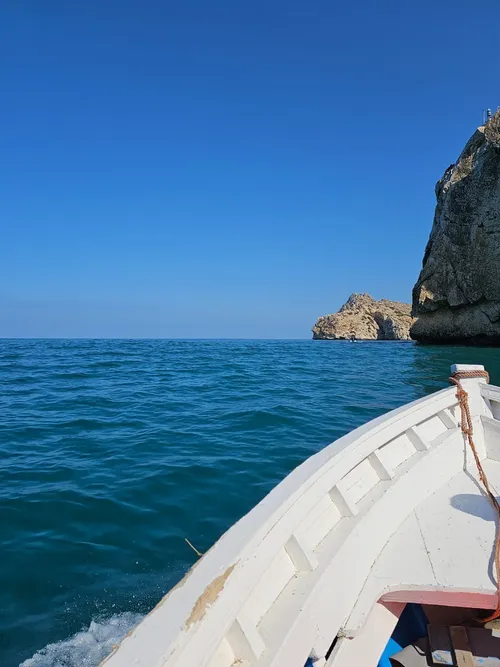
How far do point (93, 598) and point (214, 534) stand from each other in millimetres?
1165

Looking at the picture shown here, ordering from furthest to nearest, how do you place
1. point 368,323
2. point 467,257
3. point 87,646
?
1. point 368,323
2. point 467,257
3. point 87,646

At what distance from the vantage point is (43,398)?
31.7 ft

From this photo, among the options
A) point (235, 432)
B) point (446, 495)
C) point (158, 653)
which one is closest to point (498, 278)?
point (235, 432)

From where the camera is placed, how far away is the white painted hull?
124 centimetres

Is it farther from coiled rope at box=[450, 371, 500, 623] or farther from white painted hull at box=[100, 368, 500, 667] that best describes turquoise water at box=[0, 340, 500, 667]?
coiled rope at box=[450, 371, 500, 623]

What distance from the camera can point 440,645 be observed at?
2113mm

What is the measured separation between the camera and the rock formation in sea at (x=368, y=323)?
78125 millimetres

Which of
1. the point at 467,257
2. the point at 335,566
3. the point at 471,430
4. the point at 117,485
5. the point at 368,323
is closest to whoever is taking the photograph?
the point at 335,566

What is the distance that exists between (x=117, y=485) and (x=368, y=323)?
3413 inches

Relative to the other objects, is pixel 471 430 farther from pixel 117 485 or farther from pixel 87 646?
pixel 117 485

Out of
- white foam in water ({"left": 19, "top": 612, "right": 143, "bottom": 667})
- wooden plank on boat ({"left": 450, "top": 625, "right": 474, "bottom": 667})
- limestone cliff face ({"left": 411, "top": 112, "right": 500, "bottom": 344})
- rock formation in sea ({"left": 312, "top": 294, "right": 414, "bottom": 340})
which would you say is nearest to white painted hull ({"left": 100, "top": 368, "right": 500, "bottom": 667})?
wooden plank on boat ({"left": 450, "top": 625, "right": 474, "bottom": 667})

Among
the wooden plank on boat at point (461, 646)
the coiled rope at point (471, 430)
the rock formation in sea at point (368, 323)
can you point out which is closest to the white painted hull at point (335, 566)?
the coiled rope at point (471, 430)

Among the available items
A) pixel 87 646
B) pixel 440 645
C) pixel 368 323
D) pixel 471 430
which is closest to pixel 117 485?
pixel 87 646

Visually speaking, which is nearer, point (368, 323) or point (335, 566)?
point (335, 566)
